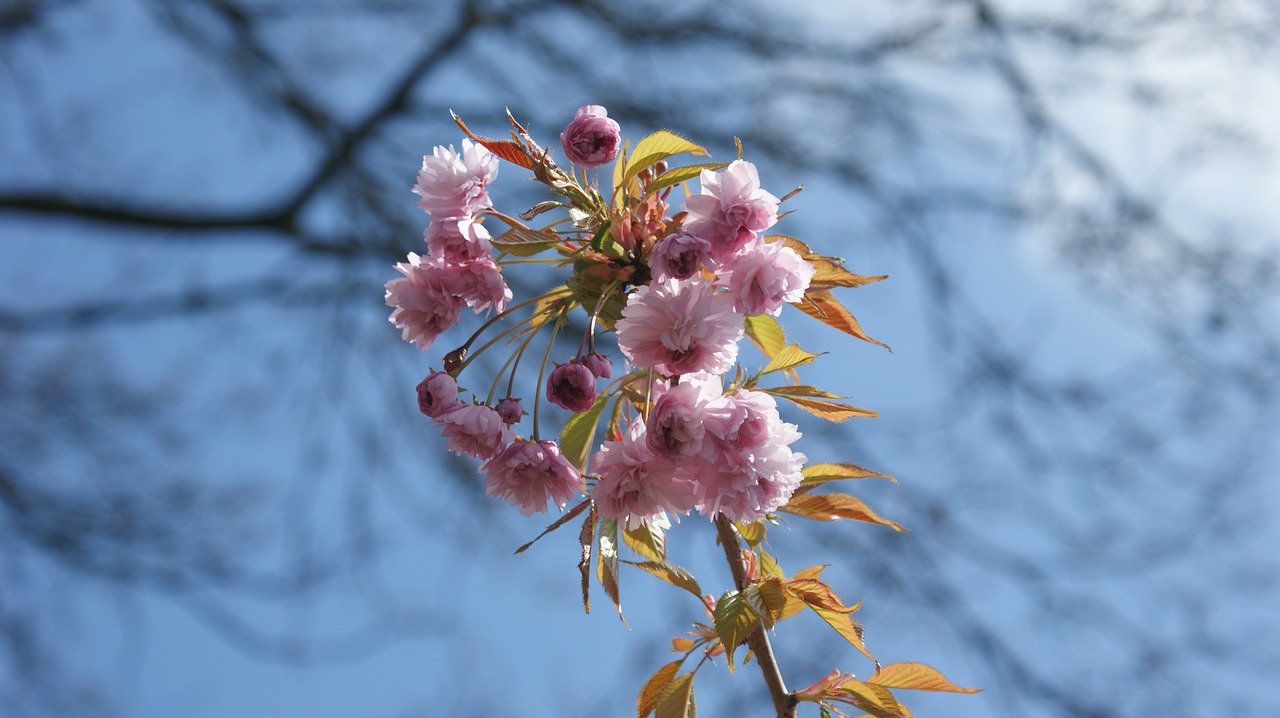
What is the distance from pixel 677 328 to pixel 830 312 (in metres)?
0.15

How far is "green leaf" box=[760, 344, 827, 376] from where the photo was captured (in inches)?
25.8

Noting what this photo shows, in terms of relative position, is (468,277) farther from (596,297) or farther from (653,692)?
(653,692)

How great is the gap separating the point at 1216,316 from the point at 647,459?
11.6ft

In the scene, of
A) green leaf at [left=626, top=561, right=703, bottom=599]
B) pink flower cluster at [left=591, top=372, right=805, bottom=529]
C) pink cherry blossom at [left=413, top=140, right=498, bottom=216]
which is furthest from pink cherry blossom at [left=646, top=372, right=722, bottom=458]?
pink cherry blossom at [left=413, top=140, right=498, bottom=216]

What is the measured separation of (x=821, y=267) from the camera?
2.17 feet

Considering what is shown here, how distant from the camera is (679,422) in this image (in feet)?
1.85

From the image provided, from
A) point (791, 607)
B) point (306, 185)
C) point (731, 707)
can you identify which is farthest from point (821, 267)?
point (306, 185)

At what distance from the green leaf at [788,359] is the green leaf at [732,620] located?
172 mm

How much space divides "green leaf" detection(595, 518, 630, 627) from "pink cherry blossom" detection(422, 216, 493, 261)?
0.70 ft

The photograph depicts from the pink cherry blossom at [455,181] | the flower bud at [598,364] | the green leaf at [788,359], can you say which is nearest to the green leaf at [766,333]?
the green leaf at [788,359]

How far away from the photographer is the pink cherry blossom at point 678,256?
560mm

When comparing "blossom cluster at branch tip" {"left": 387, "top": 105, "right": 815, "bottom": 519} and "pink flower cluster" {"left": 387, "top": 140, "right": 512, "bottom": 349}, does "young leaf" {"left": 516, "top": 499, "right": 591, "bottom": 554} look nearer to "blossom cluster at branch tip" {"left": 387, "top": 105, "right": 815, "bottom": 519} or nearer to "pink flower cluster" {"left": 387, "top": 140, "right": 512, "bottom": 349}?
"blossom cluster at branch tip" {"left": 387, "top": 105, "right": 815, "bottom": 519}

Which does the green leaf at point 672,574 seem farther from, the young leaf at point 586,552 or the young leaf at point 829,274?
the young leaf at point 829,274

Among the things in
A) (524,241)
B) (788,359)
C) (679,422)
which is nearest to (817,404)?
(788,359)
